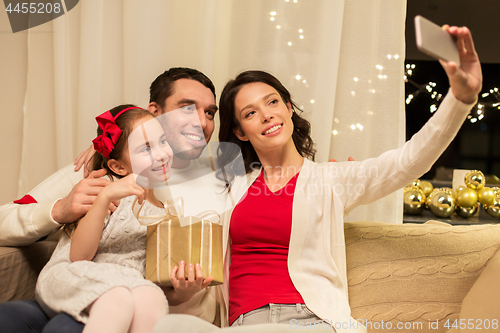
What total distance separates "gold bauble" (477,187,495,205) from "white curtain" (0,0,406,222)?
1.82 ft

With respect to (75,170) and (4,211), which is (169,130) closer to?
(75,170)

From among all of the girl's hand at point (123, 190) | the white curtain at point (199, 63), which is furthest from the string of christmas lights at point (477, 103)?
the girl's hand at point (123, 190)

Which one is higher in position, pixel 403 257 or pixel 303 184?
pixel 303 184

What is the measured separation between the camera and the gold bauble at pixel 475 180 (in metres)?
1.98

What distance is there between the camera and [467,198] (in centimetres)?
196

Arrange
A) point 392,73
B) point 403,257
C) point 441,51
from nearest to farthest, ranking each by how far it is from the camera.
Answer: point 441,51, point 403,257, point 392,73

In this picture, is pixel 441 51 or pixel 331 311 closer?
pixel 441 51

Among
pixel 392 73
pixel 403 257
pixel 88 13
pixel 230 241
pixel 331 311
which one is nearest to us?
pixel 331 311

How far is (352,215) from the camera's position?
6.17ft

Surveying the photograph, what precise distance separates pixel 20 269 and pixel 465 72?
1.39 metres

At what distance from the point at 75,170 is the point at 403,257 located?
122 centimetres

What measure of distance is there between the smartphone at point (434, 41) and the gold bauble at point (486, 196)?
1.42 meters

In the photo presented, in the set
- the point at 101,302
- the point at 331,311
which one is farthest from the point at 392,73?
the point at 101,302

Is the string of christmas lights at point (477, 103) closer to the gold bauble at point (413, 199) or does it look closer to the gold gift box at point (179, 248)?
the gold bauble at point (413, 199)
